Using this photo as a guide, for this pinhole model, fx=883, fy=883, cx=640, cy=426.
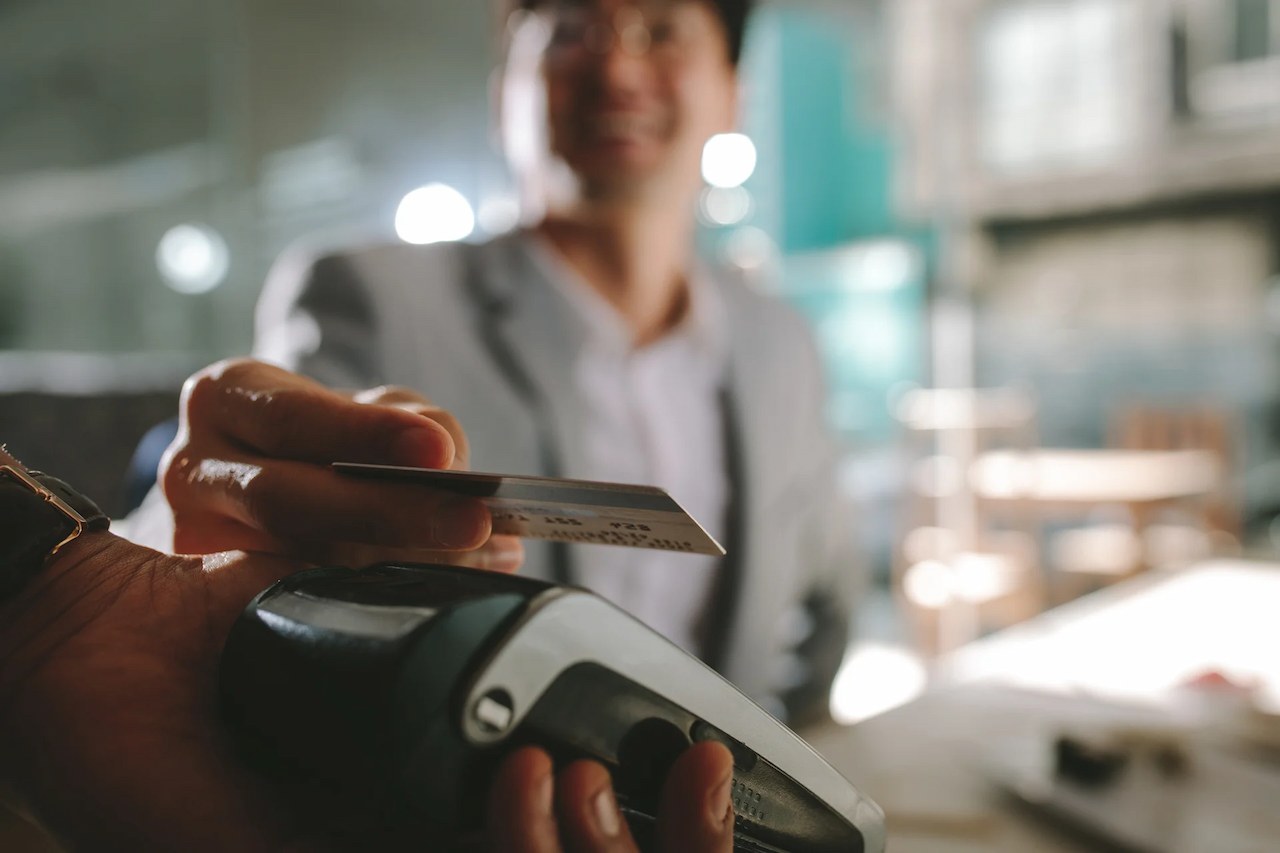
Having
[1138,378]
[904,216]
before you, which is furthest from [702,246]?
[1138,378]

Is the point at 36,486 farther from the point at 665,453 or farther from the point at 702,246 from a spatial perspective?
the point at 702,246

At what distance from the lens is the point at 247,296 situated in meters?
4.11

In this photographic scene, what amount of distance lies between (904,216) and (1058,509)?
3449 mm

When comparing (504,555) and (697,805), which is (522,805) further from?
(504,555)

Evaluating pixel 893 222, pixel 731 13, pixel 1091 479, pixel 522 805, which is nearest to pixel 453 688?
pixel 522 805

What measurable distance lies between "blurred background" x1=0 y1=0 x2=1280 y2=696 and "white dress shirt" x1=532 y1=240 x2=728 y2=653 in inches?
47.5

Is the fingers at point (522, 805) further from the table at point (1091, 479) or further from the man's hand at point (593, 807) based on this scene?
the table at point (1091, 479)

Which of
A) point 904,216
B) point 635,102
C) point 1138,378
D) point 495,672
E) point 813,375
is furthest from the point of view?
point 904,216

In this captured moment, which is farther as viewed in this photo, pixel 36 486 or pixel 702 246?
pixel 702 246

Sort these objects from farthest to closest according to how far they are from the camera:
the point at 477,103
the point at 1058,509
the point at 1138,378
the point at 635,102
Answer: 1. the point at 1138,378
2. the point at 477,103
3. the point at 1058,509
4. the point at 635,102

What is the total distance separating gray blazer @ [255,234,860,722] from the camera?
3.17 feet

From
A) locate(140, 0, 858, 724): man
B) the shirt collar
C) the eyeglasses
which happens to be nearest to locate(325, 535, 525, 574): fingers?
locate(140, 0, 858, 724): man

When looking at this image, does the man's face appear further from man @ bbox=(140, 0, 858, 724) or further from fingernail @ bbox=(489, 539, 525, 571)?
fingernail @ bbox=(489, 539, 525, 571)

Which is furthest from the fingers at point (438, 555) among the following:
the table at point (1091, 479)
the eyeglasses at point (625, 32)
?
the table at point (1091, 479)
